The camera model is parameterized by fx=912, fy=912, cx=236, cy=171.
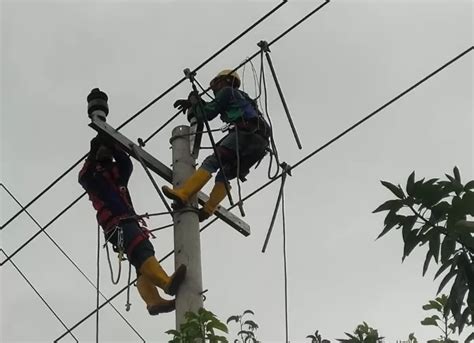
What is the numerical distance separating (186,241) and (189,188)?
371 mm

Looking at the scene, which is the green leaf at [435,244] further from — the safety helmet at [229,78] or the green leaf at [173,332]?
the safety helmet at [229,78]

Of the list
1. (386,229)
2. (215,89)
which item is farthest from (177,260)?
(386,229)

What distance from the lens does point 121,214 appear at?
6.14m

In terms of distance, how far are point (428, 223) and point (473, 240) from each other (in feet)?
0.53

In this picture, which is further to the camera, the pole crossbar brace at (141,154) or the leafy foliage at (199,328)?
the pole crossbar brace at (141,154)

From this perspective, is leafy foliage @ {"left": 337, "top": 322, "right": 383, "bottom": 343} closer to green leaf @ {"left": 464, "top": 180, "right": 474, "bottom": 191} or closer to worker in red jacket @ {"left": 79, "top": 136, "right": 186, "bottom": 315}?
green leaf @ {"left": 464, "top": 180, "right": 474, "bottom": 191}

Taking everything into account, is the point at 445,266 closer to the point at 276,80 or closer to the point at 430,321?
the point at 430,321

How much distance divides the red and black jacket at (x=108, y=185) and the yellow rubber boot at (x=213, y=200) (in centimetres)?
65

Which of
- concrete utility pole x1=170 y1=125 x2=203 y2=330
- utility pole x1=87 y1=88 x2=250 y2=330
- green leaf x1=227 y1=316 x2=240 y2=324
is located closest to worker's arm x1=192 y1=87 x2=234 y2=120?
utility pole x1=87 y1=88 x2=250 y2=330

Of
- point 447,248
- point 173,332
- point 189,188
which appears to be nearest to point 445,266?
point 447,248

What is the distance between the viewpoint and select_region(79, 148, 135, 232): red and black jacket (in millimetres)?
6207

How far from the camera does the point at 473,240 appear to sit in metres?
3.10

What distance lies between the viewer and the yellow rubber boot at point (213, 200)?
226 inches

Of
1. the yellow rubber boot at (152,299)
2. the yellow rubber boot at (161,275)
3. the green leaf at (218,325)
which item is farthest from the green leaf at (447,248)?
the yellow rubber boot at (152,299)
